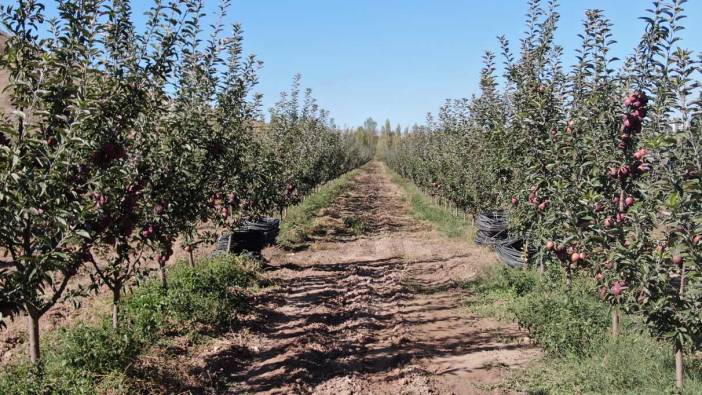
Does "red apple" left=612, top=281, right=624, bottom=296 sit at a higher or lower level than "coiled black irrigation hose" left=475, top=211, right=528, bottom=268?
higher

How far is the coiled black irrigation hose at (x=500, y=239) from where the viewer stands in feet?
36.8

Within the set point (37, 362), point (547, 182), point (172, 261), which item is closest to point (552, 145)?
point (547, 182)

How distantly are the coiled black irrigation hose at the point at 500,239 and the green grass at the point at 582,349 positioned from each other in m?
2.34

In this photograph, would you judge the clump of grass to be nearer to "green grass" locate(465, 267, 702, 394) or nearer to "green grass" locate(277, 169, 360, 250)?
"green grass" locate(277, 169, 360, 250)

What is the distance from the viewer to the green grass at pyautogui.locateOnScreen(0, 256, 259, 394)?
15.6 ft

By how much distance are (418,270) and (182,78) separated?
280 inches

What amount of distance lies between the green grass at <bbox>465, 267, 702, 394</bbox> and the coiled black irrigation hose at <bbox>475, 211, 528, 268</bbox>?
2.34 m

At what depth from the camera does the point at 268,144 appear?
48.5ft

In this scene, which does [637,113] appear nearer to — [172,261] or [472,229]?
[172,261]

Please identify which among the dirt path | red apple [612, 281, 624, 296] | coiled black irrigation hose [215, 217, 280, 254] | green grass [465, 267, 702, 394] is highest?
red apple [612, 281, 624, 296]

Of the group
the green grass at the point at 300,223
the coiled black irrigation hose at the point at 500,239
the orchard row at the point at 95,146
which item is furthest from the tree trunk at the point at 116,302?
the green grass at the point at 300,223

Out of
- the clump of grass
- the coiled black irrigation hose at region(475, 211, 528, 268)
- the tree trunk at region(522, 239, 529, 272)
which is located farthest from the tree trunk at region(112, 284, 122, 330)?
the clump of grass

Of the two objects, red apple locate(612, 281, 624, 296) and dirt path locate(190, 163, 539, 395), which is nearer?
red apple locate(612, 281, 624, 296)

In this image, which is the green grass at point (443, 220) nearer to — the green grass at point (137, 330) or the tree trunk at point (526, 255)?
the tree trunk at point (526, 255)
